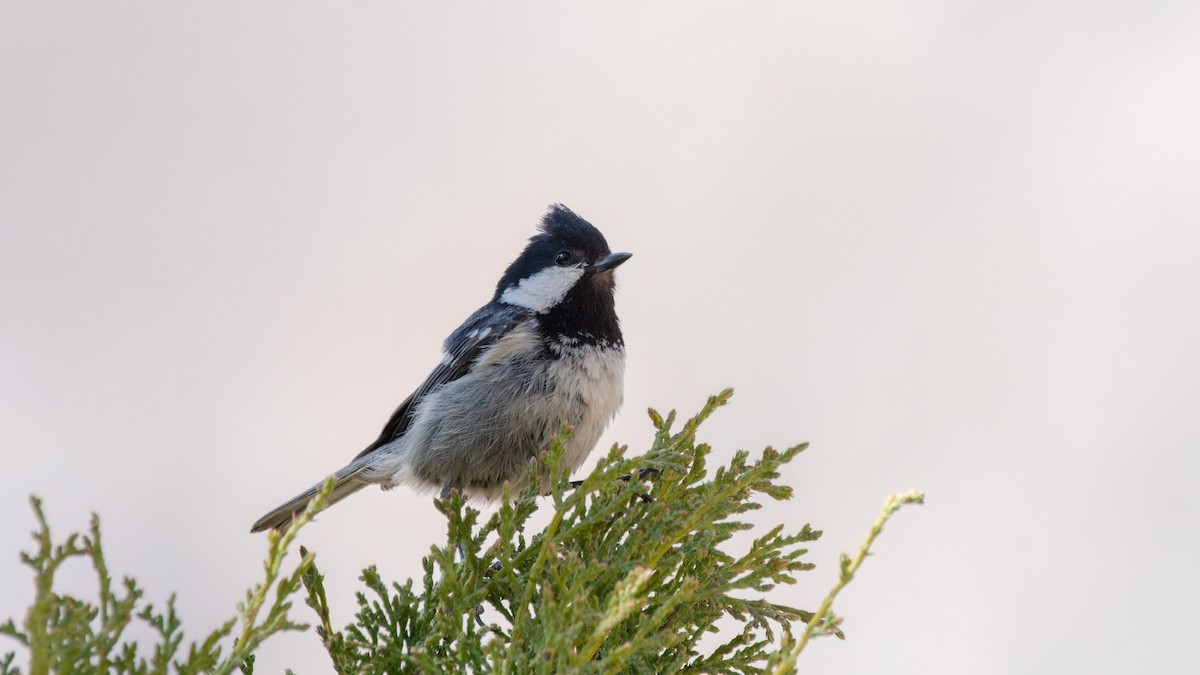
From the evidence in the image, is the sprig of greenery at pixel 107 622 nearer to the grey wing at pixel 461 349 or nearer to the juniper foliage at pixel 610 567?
the juniper foliage at pixel 610 567

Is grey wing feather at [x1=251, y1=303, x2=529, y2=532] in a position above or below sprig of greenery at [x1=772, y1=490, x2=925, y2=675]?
above

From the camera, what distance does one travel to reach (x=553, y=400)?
403 centimetres

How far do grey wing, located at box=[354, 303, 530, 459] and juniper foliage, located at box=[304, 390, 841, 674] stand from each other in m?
1.57

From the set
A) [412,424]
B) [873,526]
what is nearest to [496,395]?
[412,424]

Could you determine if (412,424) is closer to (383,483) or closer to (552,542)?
(383,483)

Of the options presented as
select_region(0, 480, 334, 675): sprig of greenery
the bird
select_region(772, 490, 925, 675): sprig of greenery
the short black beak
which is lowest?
select_region(0, 480, 334, 675): sprig of greenery

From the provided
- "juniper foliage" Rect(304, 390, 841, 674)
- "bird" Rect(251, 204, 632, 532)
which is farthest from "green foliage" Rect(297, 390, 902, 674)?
"bird" Rect(251, 204, 632, 532)

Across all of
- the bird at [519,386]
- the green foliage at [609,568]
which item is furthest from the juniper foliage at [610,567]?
the bird at [519,386]

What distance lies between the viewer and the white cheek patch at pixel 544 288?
172 inches

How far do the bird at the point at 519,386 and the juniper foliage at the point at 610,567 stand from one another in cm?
107

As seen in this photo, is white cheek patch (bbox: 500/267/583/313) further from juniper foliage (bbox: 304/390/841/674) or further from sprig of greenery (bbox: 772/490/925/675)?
sprig of greenery (bbox: 772/490/925/675)

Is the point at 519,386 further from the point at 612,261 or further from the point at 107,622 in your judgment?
the point at 107,622

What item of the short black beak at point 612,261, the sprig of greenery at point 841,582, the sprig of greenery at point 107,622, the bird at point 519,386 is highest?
the short black beak at point 612,261

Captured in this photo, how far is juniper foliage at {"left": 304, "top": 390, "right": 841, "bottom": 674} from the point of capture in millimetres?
2512
